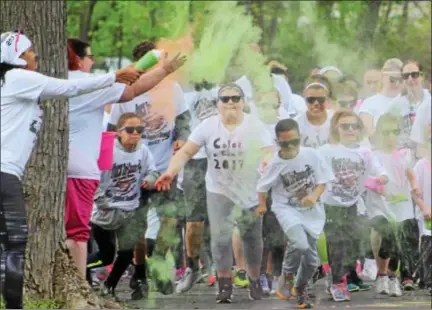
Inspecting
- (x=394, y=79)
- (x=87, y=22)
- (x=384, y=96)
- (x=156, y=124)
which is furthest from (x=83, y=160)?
(x=87, y=22)

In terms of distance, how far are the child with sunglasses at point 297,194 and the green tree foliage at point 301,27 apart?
1.12 m

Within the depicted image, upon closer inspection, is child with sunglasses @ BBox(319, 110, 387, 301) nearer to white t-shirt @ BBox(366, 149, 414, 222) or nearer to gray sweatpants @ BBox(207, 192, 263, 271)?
white t-shirt @ BBox(366, 149, 414, 222)

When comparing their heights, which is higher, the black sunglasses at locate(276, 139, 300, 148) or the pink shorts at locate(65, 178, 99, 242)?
the black sunglasses at locate(276, 139, 300, 148)

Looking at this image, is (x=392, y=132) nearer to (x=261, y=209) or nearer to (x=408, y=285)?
(x=408, y=285)

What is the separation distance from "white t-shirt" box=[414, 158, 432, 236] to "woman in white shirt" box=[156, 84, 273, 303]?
1931mm

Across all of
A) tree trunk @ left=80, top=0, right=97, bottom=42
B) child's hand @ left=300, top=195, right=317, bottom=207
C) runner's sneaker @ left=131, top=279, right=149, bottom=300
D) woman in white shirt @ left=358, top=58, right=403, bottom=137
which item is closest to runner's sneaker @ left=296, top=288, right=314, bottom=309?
child's hand @ left=300, top=195, right=317, bottom=207

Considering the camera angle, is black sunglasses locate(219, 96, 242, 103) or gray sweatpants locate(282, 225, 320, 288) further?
black sunglasses locate(219, 96, 242, 103)

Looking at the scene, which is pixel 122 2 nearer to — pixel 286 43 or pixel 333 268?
pixel 286 43

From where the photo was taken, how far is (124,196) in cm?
1152

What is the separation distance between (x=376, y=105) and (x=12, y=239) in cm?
503

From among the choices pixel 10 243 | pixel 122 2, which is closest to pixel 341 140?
pixel 10 243

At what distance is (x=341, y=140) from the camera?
38.9 feet

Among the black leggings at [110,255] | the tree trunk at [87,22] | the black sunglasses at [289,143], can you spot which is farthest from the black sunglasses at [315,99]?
the tree trunk at [87,22]

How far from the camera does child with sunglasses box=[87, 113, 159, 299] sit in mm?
11484
